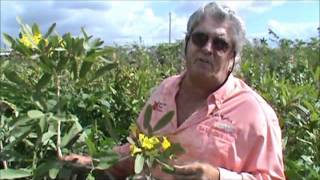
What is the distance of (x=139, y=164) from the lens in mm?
1783

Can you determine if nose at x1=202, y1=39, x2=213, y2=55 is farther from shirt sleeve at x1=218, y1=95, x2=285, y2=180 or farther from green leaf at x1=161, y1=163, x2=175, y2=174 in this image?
green leaf at x1=161, y1=163, x2=175, y2=174

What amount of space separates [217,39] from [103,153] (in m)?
0.92

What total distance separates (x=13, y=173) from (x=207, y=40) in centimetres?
104

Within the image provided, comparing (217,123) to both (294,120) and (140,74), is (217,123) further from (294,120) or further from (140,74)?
(140,74)

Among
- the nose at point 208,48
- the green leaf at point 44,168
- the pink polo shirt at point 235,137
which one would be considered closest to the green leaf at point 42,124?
the green leaf at point 44,168

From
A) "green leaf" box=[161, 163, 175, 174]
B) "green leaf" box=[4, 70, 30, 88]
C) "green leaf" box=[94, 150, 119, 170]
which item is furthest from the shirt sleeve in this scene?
"green leaf" box=[4, 70, 30, 88]

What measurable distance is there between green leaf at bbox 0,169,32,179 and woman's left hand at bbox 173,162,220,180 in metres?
0.43

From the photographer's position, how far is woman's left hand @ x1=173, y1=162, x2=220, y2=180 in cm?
205

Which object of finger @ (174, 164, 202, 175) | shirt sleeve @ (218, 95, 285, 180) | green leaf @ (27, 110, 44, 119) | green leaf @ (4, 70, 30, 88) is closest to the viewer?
green leaf @ (27, 110, 44, 119)

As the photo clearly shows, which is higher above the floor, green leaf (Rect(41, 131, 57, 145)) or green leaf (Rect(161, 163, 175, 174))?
green leaf (Rect(41, 131, 57, 145))

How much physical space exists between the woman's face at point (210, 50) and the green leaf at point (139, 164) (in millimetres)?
816

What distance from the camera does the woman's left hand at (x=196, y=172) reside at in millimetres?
2046

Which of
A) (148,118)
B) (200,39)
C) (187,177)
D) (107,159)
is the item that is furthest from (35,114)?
(200,39)

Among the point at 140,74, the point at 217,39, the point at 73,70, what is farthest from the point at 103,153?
the point at 140,74
